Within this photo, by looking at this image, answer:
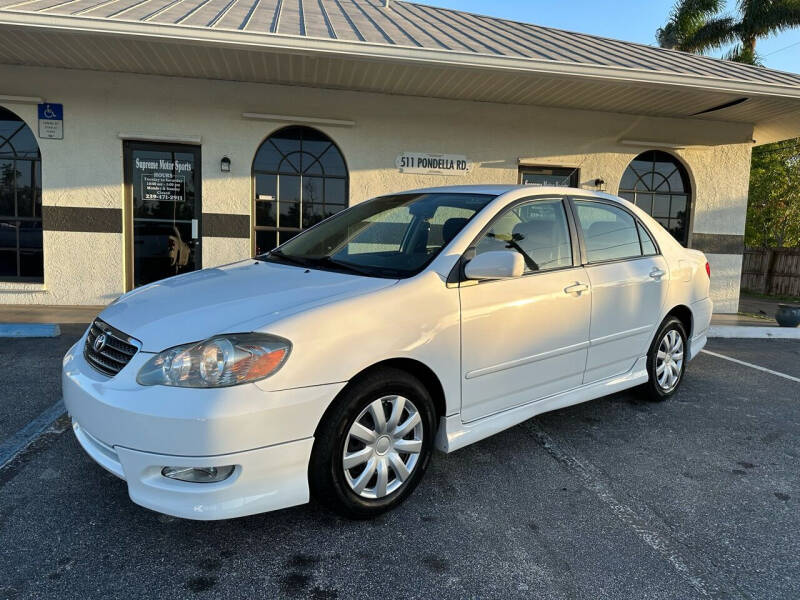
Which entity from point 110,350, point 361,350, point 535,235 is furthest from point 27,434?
point 535,235

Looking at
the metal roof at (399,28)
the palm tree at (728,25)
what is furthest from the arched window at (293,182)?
the palm tree at (728,25)

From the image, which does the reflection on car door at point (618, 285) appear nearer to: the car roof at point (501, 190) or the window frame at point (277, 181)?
the car roof at point (501, 190)

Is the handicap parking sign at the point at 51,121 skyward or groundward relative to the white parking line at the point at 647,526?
skyward

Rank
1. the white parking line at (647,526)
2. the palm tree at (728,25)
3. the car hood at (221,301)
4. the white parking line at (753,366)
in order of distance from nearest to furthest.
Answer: the white parking line at (647,526) < the car hood at (221,301) < the white parking line at (753,366) < the palm tree at (728,25)

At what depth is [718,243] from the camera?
9.69 m

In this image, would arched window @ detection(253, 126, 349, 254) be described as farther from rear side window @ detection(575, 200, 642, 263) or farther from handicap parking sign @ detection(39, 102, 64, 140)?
rear side window @ detection(575, 200, 642, 263)

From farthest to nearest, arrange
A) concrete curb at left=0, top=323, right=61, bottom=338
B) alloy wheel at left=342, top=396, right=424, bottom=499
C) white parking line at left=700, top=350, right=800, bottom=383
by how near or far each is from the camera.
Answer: concrete curb at left=0, top=323, right=61, bottom=338 < white parking line at left=700, top=350, right=800, bottom=383 < alloy wheel at left=342, top=396, right=424, bottom=499

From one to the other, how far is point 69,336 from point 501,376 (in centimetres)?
512

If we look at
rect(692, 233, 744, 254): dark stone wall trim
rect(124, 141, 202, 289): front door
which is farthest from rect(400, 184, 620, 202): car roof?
rect(692, 233, 744, 254): dark stone wall trim

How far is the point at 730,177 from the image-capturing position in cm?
960

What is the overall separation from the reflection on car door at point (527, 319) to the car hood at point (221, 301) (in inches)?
23.1

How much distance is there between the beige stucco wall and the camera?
25.0 feet

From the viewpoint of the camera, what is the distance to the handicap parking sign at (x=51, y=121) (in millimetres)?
7516

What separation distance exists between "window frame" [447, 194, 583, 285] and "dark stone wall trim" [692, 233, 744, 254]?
23.2 feet
